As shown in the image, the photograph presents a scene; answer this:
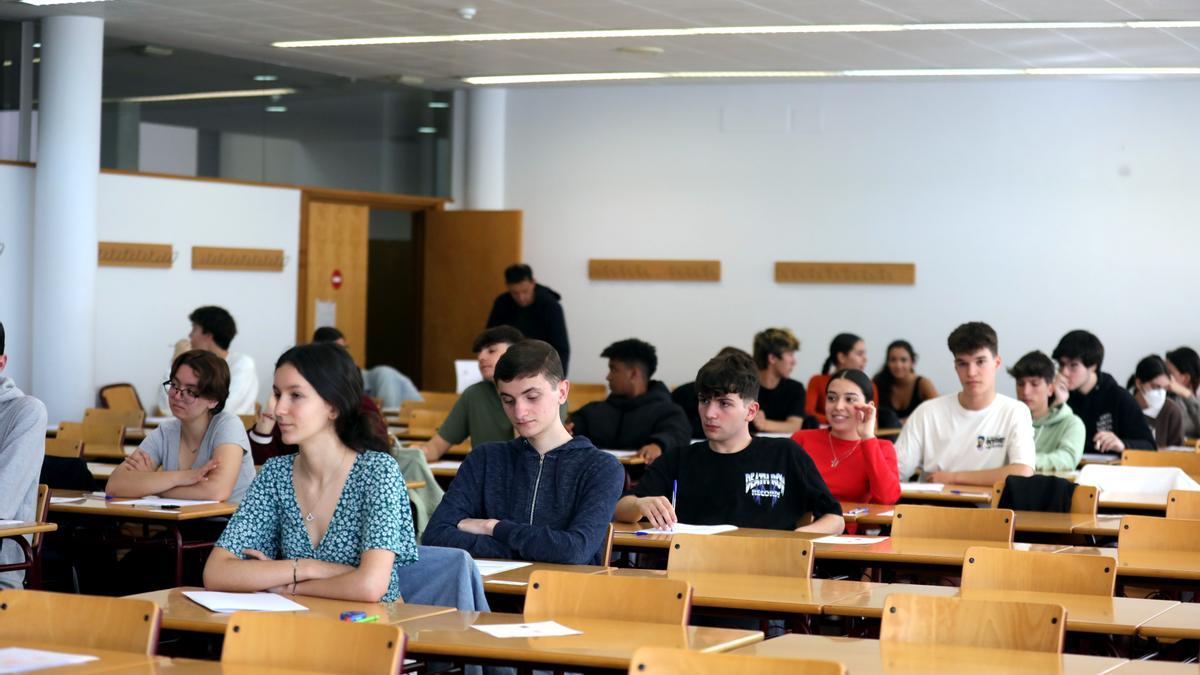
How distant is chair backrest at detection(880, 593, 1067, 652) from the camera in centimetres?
345

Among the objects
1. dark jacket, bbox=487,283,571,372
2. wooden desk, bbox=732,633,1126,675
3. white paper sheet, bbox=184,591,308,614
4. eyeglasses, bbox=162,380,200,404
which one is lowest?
wooden desk, bbox=732,633,1126,675

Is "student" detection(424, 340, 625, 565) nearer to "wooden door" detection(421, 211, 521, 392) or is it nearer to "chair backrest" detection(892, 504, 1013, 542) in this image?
"chair backrest" detection(892, 504, 1013, 542)

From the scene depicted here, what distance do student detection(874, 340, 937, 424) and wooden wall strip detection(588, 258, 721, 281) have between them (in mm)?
2377

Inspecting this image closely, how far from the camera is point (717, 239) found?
1355 centimetres

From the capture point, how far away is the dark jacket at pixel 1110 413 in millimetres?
8641

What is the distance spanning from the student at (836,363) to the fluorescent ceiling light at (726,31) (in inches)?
88.8

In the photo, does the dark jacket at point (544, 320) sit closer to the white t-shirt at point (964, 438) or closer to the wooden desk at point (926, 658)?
the white t-shirt at point (964, 438)

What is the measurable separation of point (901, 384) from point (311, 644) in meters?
8.83

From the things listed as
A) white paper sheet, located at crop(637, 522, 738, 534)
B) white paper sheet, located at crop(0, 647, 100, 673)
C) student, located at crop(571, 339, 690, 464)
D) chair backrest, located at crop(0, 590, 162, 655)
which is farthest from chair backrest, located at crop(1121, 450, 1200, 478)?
white paper sheet, located at crop(0, 647, 100, 673)

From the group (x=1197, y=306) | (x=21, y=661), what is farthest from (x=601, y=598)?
(x=1197, y=306)

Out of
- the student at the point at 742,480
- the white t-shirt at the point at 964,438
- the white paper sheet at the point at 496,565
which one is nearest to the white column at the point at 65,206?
the white t-shirt at the point at 964,438

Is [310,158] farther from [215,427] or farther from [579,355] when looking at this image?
[215,427]

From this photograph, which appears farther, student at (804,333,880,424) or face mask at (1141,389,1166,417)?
student at (804,333,880,424)

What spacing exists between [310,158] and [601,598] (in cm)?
996
